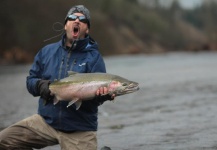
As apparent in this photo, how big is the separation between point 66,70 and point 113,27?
109m

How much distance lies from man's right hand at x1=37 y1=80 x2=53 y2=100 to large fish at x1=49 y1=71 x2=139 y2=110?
7 cm

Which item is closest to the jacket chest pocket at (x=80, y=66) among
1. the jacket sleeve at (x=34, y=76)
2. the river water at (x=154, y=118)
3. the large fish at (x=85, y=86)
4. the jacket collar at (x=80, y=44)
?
the jacket collar at (x=80, y=44)

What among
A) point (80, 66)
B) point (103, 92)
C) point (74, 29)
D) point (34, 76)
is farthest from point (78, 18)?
point (103, 92)

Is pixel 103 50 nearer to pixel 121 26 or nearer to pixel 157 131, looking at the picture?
pixel 121 26

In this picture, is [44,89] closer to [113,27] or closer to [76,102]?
[76,102]

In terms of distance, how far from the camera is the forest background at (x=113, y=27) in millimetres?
71688

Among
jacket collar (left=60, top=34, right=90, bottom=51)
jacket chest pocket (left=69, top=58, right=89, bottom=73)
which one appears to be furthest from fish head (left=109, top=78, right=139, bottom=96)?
jacket collar (left=60, top=34, right=90, bottom=51)

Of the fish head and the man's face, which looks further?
the man's face

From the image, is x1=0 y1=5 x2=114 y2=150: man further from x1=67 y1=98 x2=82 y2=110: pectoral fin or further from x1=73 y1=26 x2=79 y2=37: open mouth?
x1=67 y1=98 x2=82 y2=110: pectoral fin

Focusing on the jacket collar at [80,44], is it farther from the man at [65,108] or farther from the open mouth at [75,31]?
the open mouth at [75,31]

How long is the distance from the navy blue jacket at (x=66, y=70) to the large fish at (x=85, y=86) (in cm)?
23

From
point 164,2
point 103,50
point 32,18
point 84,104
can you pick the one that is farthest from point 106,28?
point 84,104

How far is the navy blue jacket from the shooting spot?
6.12 m

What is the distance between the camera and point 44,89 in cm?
599
